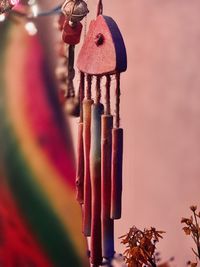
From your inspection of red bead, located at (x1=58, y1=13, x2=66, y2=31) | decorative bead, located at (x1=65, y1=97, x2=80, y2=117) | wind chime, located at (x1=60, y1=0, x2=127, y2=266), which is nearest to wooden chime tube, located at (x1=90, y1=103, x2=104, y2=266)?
wind chime, located at (x1=60, y1=0, x2=127, y2=266)

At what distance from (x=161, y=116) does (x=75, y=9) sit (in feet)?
1.35

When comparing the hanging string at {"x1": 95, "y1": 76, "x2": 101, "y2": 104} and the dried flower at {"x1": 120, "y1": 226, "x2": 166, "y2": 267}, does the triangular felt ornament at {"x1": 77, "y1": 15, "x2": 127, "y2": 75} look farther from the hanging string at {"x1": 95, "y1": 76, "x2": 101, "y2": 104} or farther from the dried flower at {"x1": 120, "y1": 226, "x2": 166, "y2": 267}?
the dried flower at {"x1": 120, "y1": 226, "x2": 166, "y2": 267}

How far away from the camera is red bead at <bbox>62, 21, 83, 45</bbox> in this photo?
5.10ft

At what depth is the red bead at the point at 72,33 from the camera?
1556mm

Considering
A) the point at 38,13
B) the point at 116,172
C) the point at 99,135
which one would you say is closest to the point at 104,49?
the point at 99,135

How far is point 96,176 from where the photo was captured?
56.1 inches

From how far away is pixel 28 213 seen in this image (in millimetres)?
1743

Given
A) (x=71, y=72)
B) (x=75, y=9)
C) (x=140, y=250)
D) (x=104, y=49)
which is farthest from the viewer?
(x=71, y=72)

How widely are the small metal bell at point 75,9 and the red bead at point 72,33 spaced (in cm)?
5

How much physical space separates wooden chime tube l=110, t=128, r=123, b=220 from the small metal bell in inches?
15.0

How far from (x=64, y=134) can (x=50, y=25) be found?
38 centimetres

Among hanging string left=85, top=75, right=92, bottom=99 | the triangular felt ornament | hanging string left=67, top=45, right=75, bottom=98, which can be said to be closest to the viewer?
the triangular felt ornament

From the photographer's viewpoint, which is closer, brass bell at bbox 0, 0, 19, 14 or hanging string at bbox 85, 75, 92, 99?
hanging string at bbox 85, 75, 92, 99

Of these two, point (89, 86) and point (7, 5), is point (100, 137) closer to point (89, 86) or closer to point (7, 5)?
point (89, 86)
